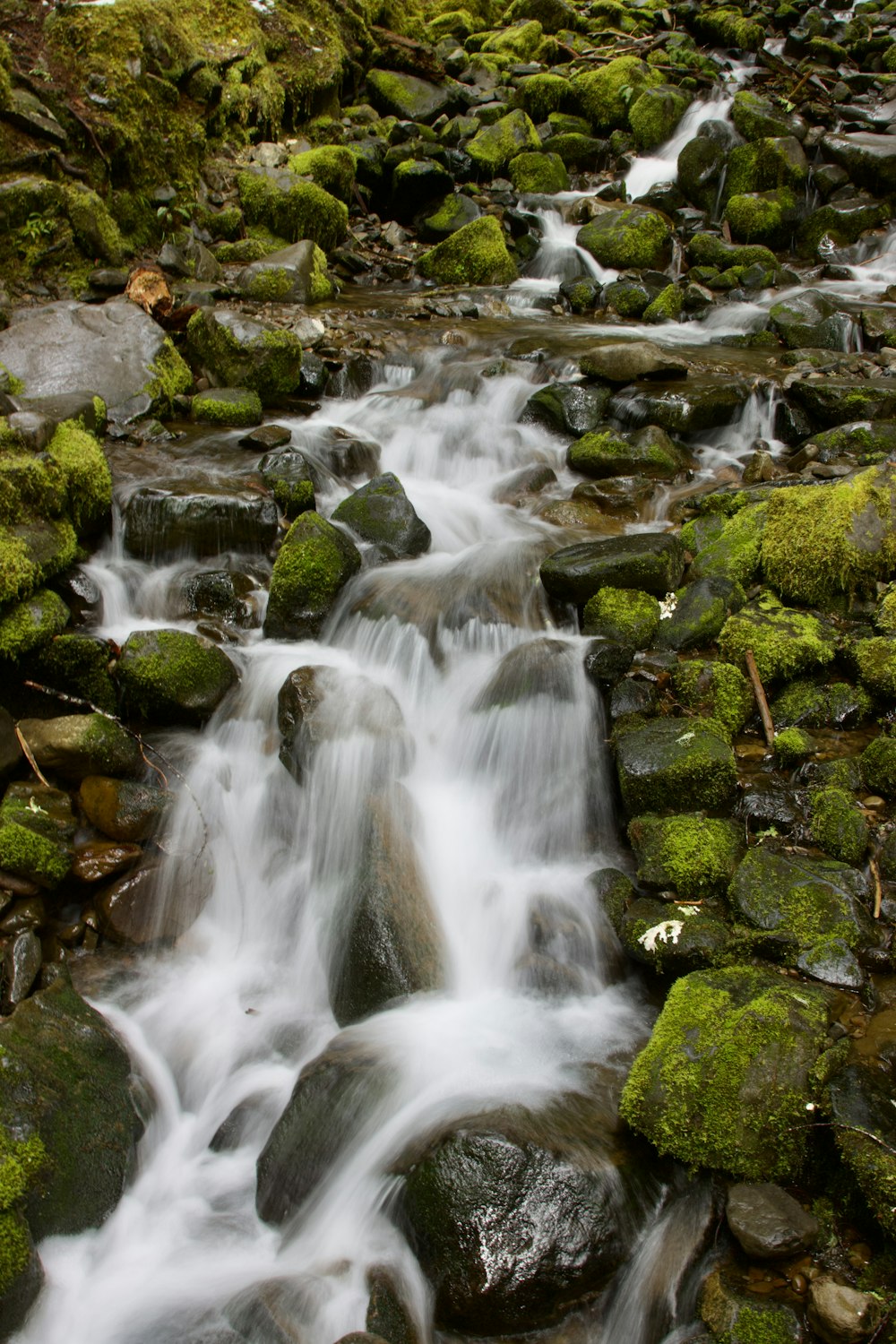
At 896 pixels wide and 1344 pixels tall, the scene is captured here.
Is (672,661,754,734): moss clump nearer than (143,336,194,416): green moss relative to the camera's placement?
Yes

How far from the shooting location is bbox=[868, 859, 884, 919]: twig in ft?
12.5

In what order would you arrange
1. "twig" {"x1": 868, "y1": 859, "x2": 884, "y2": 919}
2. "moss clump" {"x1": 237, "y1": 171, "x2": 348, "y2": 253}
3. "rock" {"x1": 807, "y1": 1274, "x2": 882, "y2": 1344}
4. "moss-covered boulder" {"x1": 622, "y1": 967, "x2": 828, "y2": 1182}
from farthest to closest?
"moss clump" {"x1": 237, "y1": 171, "x2": 348, "y2": 253} < "twig" {"x1": 868, "y1": 859, "x2": 884, "y2": 919} < "moss-covered boulder" {"x1": 622, "y1": 967, "x2": 828, "y2": 1182} < "rock" {"x1": 807, "y1": 1274, "x2": 882, "y2": 1344}

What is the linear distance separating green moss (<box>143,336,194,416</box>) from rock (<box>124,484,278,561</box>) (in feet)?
5.94

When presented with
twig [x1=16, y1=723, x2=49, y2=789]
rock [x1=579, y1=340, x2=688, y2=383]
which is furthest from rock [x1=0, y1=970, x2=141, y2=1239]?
rock [x1=579, y1=340, x2=688, y2=383]

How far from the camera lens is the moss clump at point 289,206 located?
12125mm

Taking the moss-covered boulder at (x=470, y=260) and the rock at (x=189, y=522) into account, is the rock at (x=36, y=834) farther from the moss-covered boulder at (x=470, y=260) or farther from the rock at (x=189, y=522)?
the moss-covered boulder at (x=470, y=260)

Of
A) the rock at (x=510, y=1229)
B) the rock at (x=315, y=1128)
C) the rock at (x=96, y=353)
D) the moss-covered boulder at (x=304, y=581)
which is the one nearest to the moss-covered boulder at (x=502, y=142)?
the rock at (x=96, y=353)

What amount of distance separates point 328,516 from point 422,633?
64.8 inches

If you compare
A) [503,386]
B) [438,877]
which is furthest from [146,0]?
[438,877]

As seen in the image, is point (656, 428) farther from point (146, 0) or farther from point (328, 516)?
point (146, 0)

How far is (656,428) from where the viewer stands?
25.6ft

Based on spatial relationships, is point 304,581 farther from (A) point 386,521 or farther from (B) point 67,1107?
(B) point 67,1107

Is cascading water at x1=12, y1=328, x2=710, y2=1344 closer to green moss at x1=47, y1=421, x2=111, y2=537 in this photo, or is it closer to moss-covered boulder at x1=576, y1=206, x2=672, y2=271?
green moss at x1=47, y1=421, x2=111, y2=537

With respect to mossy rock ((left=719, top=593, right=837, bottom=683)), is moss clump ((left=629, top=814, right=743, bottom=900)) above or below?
below
